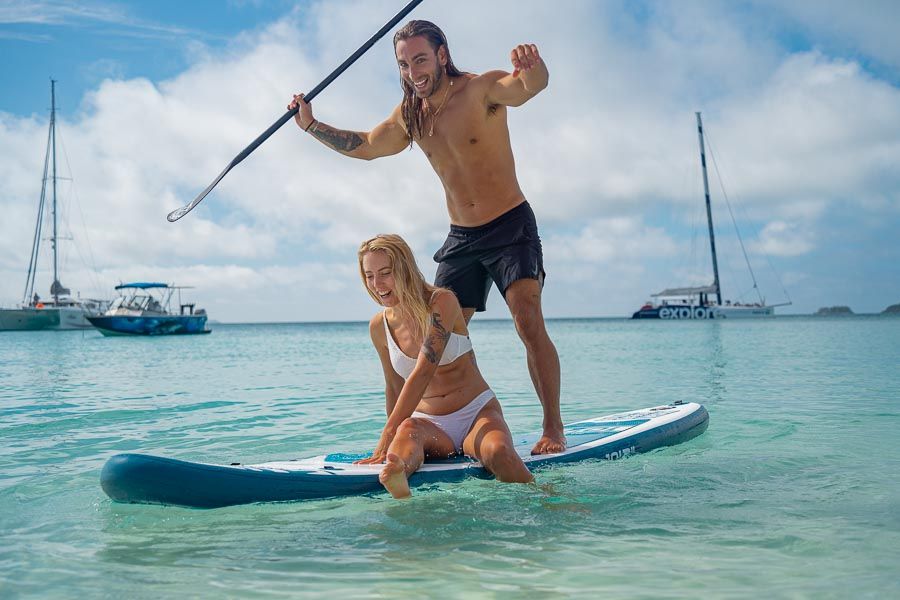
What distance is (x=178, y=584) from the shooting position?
2.50m

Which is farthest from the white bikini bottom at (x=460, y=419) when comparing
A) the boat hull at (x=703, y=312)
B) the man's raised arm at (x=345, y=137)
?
the boat hull at (x=703, y=312)

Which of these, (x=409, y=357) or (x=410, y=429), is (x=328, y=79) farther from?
Answer: (x=410, y=429)

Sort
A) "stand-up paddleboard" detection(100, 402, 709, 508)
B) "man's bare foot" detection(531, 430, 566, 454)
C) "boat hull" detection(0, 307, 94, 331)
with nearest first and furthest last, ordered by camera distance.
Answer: "stand-up paddleboard" detection(100, 402, 709, 508) < "man's bare foot" detection(531, 430, 566, 454) < "boat hull" detection(0, 307, 94, 331)

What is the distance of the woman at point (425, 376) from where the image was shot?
367cm

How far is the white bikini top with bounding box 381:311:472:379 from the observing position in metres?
3.82

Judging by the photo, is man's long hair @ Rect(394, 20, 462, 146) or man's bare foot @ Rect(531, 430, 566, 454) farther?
man's bare foot @ Rect(531, 430, 566, 454)

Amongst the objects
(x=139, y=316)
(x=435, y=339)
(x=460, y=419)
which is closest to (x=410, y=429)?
(x=460, y=419)

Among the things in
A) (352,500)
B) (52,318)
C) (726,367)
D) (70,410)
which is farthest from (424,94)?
(52,318)

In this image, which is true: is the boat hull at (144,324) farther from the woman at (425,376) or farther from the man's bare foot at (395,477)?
the man's bare foot at (395,477)

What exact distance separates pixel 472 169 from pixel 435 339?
1.15 m

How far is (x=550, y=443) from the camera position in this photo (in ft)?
13.8

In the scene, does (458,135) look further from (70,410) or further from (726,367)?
(726,367)

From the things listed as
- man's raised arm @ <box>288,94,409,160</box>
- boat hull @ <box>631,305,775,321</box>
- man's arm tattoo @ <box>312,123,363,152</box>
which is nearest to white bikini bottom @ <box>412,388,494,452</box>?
man's raised arm @ <box>288,94,409,160</box>

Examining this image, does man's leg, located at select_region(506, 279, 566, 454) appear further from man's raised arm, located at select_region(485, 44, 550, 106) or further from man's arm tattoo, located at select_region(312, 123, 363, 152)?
man's arm tattoo, located at select_region(312, 123, 363, 152)
